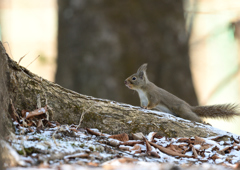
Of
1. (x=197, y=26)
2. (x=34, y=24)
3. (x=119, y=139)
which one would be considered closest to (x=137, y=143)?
(x=119, y=139)

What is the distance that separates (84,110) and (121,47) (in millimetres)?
3435

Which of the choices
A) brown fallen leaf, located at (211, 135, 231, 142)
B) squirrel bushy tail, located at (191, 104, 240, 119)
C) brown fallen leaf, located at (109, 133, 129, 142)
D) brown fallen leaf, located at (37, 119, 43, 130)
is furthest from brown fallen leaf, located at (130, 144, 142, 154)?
squirrel bushy tail, located at (191, 104, 240, 119)

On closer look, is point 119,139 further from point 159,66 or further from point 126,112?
point 159,66

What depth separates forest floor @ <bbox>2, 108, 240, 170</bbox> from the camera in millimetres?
2084

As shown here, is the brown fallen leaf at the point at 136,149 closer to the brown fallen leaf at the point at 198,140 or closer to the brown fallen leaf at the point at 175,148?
the brown fallen leaf at the point at 175,148

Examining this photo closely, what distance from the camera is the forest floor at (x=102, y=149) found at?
2.08 m

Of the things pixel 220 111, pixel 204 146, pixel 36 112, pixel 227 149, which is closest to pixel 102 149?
pixel 36 112

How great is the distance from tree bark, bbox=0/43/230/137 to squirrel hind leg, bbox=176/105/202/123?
119 cm

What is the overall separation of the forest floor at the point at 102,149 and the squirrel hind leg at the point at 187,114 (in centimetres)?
136

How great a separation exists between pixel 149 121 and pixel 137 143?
18.3 inches

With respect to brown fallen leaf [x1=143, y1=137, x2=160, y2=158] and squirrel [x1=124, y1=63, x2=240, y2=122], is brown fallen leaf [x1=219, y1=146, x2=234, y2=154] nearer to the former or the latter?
brown fallen leaf [x1=143, y1=137, x2=160, y2=158]

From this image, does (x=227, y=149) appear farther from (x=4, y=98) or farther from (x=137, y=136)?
(x=4, y=98)

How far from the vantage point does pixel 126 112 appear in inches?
122

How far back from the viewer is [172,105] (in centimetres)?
475
